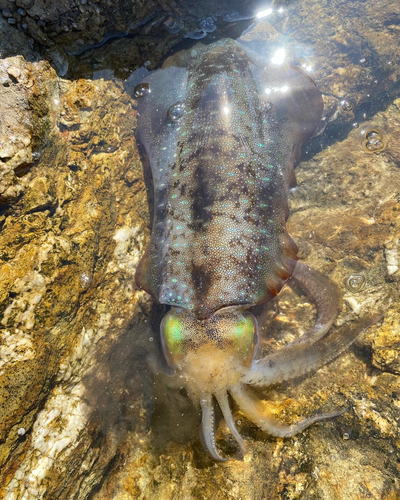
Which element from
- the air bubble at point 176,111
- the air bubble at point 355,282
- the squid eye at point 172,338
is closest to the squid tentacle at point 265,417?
the squid eye at point 172,338

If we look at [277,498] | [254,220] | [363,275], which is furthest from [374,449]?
[254,220]

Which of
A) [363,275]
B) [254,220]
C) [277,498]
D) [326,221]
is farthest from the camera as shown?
[326,221]

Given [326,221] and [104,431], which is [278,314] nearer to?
[326,221]

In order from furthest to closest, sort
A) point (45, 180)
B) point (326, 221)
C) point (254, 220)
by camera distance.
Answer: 1. point (326, 221)
2. point (254, 220)
3. point (45, 180)

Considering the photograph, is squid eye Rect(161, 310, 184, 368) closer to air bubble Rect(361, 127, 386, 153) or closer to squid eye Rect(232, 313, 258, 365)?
squid eye Rect(232, 313, 258, 365)

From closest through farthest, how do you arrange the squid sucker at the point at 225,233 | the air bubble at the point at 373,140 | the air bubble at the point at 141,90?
the squid sucker at the point at 225,233 → the air bubble at the point at 141,90 → the air bubble at the point at 373,140

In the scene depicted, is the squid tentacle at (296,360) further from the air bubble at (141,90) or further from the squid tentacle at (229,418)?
the air bubble at (141,90)

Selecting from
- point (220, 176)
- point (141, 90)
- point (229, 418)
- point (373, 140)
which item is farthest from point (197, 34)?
point (229, 418)
